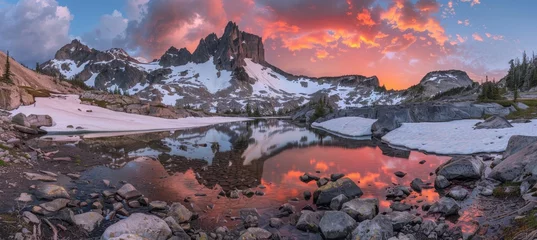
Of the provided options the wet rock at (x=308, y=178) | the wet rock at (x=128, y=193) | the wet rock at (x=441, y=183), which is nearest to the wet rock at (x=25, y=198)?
the wet rock at (x=128, y=193)

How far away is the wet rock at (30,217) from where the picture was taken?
10605 mm

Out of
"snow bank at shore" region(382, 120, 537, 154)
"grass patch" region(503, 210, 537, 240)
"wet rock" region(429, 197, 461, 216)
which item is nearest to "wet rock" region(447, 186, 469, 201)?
"wet rock" region(429, 197, 461, 216)

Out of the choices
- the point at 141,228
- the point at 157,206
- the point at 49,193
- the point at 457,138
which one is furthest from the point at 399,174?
the point at 49,193

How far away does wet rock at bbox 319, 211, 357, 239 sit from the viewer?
38.5 ft

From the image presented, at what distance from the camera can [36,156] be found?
2342 centimetres

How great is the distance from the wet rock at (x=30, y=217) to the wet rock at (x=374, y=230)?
11868 millimetres

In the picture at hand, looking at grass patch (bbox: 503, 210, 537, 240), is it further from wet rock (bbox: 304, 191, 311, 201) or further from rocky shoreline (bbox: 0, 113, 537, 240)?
wet rock (bbox: 304, 191, 311, 201)

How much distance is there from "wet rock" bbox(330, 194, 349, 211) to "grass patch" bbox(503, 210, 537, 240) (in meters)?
6.71

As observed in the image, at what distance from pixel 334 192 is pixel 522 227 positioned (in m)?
8.36

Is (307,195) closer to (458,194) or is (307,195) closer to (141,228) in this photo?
(458,194)

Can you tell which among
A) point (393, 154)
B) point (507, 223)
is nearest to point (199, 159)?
point (393, 154)

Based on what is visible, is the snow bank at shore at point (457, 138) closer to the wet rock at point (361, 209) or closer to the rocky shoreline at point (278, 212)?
the rocky shoreline at point (278, 212)

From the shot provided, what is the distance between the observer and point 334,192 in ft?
54.3

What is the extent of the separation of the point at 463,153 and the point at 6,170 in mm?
38882
